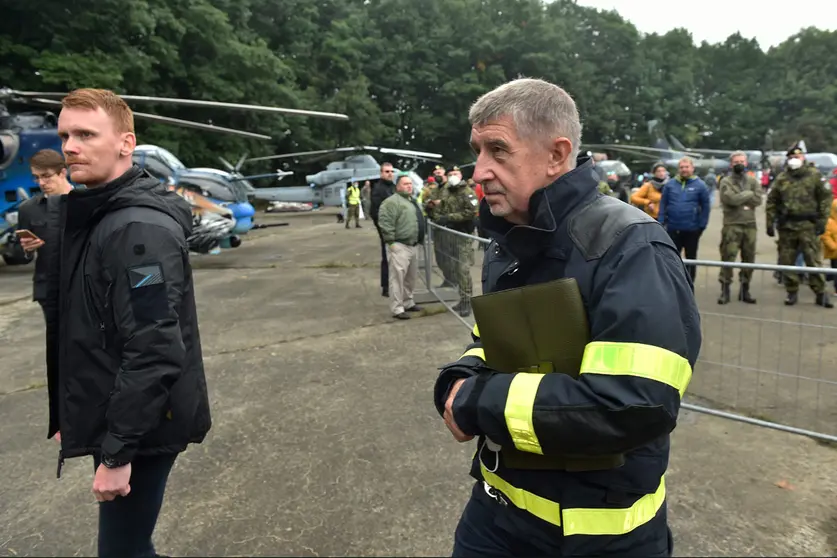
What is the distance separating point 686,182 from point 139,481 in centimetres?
733

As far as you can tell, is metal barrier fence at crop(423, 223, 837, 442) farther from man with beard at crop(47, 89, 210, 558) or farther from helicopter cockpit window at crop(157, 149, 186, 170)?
helicopter cockpit window at crop(157, 149, 186, 170)

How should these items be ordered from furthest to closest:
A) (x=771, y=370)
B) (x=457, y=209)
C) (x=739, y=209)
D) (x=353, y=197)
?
(x=353, y=197)
(x=457, y=209)
(x=739, y=209)
(x=771, y=370)

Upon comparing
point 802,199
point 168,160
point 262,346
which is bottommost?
point 262,346

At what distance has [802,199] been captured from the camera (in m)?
7.04

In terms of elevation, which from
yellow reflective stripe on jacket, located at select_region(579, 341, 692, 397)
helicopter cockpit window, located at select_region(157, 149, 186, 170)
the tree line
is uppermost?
the tree line

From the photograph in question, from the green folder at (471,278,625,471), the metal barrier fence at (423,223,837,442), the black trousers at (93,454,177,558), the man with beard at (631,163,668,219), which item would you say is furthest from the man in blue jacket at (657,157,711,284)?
the black trousers at (93,454,177,558)

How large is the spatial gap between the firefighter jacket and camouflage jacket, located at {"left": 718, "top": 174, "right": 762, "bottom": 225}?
6.87 metres

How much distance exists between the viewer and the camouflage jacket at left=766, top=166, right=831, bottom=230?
7.00 metres

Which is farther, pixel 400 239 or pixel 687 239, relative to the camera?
pixel 687 239

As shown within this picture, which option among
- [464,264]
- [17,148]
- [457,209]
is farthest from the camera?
[17,148]

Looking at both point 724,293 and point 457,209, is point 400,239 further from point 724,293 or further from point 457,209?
point 724,293

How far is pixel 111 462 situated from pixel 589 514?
1301 millimetres

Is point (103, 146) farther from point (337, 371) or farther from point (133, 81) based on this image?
point (133, 81)

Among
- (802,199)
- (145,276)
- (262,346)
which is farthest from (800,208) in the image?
(145,276)
